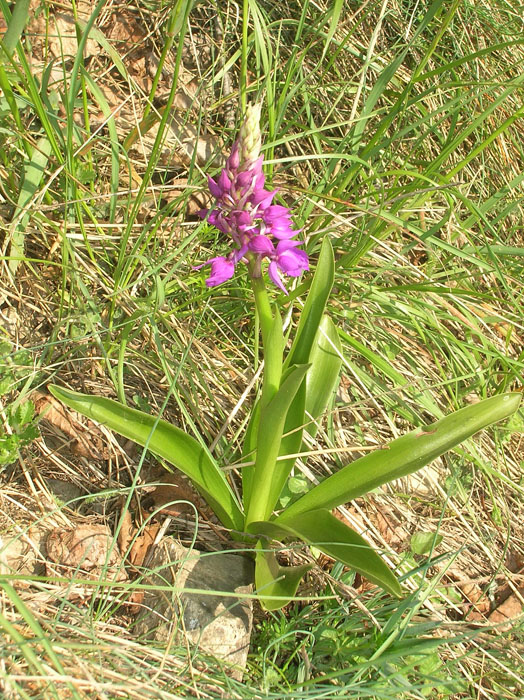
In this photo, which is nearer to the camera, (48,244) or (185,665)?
(185,665)

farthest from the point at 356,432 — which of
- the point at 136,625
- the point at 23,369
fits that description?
the point at 23,369

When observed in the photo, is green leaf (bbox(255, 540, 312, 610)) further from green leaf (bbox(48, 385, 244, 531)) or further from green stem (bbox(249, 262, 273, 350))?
green stem (bbox(249, 262, 273, 350))

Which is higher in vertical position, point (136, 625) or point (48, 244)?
point (48, 244)

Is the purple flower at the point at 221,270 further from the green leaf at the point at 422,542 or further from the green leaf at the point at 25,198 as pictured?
the green leaf at the point at 422,542

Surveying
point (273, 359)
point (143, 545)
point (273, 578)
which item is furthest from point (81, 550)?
point (273, 359)

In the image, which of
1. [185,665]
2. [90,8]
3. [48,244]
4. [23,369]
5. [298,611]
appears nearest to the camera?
[185,665]

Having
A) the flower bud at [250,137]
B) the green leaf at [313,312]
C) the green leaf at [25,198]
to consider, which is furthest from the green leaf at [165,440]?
the flower bud at [250,137]

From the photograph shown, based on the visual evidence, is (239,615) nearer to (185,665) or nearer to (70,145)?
(185,665)
